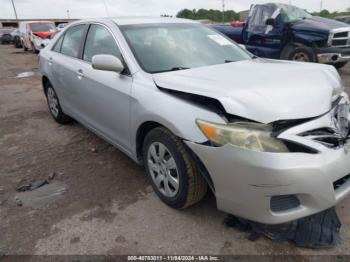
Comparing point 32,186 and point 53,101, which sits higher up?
point 53,101

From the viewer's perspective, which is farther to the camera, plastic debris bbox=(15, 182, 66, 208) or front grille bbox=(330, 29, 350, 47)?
front grille bbox=(330, 29, 350, 47)

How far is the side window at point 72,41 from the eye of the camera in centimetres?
402

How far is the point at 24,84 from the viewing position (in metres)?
8.93

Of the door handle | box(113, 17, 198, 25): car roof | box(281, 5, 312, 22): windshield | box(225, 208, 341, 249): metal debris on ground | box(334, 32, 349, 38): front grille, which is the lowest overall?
box(225, 208, 341, 249): metal debris on ground

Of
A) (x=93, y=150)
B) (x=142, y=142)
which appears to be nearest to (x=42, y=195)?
(x=93, y=150)

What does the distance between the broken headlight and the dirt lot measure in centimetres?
81

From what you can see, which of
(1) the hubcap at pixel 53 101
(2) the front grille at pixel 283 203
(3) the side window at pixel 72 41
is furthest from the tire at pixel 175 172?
(1) the hubcap at pixel 53 101

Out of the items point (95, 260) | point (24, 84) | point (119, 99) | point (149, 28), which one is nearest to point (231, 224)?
point (95, 260)

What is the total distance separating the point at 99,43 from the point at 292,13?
6.75 metres

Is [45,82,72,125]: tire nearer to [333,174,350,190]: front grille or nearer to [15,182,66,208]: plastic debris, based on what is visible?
[15,182,66,208]: plastic debris

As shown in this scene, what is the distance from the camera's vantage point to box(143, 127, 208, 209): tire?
2.40 metres

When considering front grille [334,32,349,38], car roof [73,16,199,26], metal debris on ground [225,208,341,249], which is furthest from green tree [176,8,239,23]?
metal debris on ground [225,208,341,249]

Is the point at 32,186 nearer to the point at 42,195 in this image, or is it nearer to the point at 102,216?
the point at 42,195

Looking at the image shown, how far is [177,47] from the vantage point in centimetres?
317
